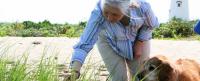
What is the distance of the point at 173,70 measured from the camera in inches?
232

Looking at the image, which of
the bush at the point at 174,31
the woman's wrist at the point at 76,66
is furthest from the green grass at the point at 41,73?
the bush at the point at 174,31

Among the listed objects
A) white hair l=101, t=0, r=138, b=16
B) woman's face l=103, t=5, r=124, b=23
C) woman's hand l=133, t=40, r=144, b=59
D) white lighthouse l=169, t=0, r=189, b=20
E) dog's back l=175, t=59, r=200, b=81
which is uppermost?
white lighthouse l=169, t=0, r=189, b=20

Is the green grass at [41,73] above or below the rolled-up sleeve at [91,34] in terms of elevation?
below

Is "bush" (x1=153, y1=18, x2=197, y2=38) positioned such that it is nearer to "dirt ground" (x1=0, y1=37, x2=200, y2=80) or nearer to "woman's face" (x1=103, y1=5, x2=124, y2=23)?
"dirt ground" (x1=0, y1=37, x2=200, y2=80)

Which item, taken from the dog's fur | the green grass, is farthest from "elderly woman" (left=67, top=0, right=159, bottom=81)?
the dog's fur

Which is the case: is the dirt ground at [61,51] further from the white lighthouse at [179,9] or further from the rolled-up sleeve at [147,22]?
the white lighthouse at [179,9]

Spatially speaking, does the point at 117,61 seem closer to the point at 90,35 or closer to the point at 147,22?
the point at 147,22

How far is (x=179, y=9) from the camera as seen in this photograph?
2141 inches

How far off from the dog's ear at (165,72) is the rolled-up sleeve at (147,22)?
905mm

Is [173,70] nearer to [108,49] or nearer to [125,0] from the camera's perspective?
[125,0]

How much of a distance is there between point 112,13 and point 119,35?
0.81 metres

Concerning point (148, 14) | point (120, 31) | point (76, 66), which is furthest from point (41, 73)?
point (148, 14)

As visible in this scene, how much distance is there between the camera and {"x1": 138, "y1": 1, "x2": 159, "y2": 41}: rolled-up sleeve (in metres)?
6.65

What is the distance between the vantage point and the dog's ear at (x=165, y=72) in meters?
5.86
